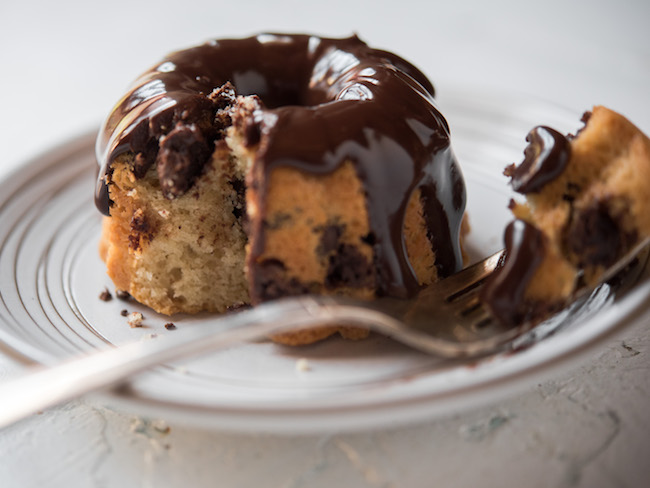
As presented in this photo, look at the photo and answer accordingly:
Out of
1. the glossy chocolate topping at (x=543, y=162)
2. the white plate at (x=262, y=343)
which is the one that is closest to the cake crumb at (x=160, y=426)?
the white plate at (x=262, y=343)

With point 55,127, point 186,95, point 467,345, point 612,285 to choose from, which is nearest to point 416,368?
point 467,345

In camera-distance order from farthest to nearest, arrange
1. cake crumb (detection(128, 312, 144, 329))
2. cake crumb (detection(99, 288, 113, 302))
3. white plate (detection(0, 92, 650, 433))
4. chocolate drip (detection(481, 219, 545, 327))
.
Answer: cake crumb (detection(99, 288, 113, 302)) < cake crumb (detection(128, 312, 144, 329)) < chocolate drip (detection(481, 219, 545, 327)) < white plate (detection(0, 92, 650, 433))

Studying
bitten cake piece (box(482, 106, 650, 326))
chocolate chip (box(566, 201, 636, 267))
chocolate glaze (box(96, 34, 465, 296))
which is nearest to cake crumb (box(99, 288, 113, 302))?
chocolate glaze (box(96, 34, 465, 296))

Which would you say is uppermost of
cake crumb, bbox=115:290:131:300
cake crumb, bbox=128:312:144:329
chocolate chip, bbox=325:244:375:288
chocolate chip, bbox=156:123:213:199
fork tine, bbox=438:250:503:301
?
chocolate chip, bbox=156:123:213:199

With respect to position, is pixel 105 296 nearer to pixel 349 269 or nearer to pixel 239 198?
pixel 239 198

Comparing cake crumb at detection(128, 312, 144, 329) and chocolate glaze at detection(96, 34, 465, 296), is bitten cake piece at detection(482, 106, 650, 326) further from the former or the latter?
cake crumb at detection(128, 312, 144, 329)

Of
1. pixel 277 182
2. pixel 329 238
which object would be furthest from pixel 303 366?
pixel 277 182
